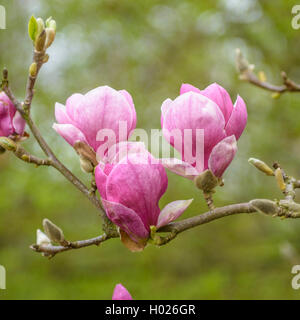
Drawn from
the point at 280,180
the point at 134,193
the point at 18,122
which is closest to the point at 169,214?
the point at 134,193

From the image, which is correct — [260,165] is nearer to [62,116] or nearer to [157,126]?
[62,116]

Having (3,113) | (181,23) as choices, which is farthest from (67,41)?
(3,113)

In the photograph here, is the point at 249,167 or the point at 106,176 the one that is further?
the point at 249,167

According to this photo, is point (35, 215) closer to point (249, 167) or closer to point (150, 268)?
point (150, 268)

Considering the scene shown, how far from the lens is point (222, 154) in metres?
0.54

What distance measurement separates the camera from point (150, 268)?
2.37 m

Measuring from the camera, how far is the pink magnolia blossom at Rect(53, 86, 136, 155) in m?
0.57

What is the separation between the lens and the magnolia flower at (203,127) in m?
0.52

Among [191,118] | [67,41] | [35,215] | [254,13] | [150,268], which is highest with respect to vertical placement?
[67,41]

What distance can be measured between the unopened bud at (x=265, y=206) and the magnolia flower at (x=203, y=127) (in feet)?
0.23

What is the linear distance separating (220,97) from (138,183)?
147mm

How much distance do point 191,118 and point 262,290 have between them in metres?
1.79

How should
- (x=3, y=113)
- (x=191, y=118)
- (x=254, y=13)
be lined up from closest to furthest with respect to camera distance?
(x=191, y=118)
(x=3, y=113)
(x=254, y=13)

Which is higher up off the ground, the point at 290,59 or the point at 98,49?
the point at 98,49
